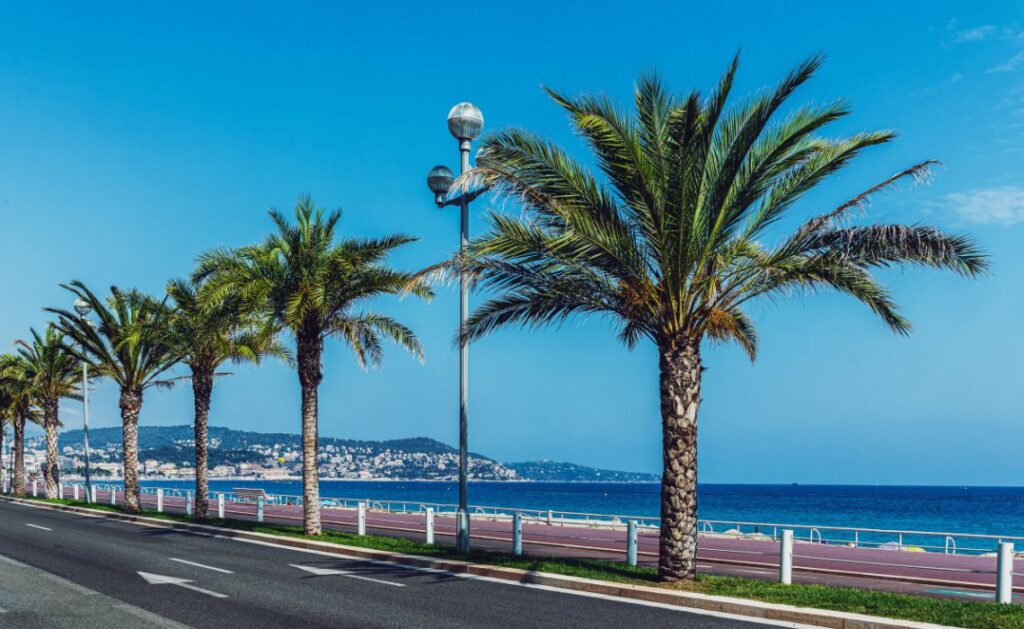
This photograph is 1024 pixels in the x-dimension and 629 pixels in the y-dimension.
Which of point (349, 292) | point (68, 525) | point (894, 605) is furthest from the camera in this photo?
point (68, 525)

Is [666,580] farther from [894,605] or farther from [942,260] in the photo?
Answer: [942,260]

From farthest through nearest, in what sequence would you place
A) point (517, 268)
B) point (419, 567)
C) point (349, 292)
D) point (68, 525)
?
1. point (68, 525)
2. point (349, 292)
3. point (419, 567)
4. point (517, 268)

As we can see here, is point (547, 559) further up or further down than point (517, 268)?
further down

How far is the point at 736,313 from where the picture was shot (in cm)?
1847

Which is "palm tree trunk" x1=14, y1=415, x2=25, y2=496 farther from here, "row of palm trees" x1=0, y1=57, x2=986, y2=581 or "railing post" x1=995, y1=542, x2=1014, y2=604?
"railing post" x1=995, y1=542, x2=1014, y2=604

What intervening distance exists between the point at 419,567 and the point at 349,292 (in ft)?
29.9

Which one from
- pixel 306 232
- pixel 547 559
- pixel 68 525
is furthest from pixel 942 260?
pixel 68 525

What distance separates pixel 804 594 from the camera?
39.4 feet

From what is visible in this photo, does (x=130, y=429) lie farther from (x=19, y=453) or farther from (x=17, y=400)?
(x=19, y=453)

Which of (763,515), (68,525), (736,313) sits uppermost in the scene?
(736,313)

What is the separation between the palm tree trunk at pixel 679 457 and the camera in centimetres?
1331

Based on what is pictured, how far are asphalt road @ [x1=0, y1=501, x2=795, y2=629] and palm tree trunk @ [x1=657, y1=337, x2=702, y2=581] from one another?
61.4 inches

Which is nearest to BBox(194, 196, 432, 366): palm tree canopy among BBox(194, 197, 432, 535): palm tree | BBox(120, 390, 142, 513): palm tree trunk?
BBox(194, 197, 432, 535): palm tree

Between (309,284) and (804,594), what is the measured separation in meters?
14.9
